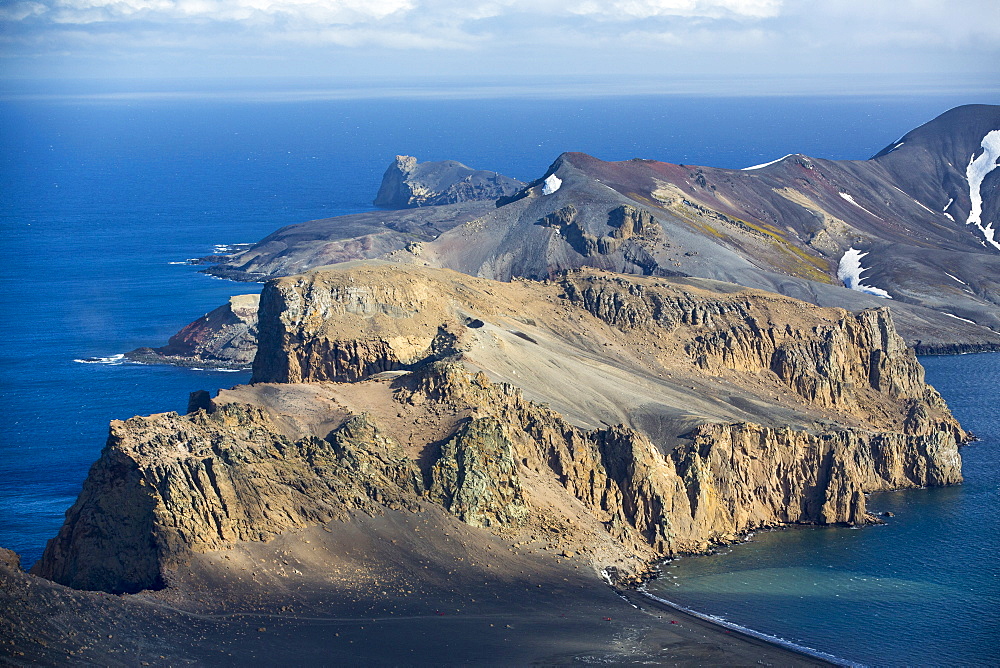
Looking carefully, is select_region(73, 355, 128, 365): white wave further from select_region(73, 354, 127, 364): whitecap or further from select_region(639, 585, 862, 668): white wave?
select_region(639, 585, 862, 668): white wave

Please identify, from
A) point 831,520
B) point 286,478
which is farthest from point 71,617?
point 831,520

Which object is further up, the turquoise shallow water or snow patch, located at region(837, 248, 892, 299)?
snow patch, located at region(837, 248, 892, 299)

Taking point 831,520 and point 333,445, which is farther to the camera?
point 831,520

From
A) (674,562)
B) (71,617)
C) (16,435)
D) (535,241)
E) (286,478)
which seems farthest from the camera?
(535,241)

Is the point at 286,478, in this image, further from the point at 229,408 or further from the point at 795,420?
the point at 795,420

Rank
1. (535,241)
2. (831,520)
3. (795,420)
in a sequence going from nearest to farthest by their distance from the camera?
(831,520) → (795,420) → (535,241)

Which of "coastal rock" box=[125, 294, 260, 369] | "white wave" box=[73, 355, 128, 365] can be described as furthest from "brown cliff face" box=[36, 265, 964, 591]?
"white wave" box=[73, 355, 128, 365]

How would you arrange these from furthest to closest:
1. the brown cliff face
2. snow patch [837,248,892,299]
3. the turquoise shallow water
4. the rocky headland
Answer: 1. snow patch [837,248,892,299]
2. the brown cliff face
3. the turquoise shallow water
4. the rocky headland
